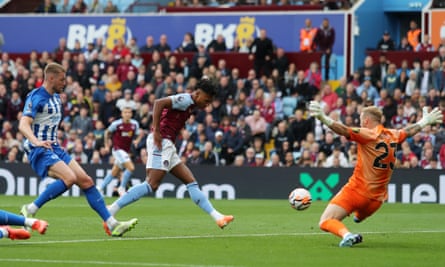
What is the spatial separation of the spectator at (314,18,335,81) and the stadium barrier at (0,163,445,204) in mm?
6041

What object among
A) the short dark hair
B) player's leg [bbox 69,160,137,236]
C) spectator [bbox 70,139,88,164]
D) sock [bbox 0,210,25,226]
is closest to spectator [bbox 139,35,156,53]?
spectator [bbox 70,139,88,164]

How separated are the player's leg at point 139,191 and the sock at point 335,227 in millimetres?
2946

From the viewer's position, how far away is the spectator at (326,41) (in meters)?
33.2

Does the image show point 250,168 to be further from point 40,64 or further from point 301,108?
point 40,64

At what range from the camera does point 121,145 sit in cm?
2775

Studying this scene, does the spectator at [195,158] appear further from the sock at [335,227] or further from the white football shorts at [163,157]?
the sock at [335,227]

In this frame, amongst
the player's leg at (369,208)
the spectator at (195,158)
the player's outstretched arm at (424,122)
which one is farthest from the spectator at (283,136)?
the player's leg at (369,208)

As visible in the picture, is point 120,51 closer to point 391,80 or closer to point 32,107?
point 391,80

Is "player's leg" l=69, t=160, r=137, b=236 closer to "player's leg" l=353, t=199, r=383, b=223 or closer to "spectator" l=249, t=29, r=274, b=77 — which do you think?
"player's leg" l=353, t=199, r=383, b=223

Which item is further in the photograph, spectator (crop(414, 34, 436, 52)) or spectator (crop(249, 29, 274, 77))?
spectator (crop(249, 29, 274, 77))

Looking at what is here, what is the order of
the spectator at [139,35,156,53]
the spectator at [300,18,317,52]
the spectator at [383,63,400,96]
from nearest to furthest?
1. the spectator at [383,63,400,96]
2. the spectator at [300,18,317,52]
3. the spectator at [139,35,156,53]

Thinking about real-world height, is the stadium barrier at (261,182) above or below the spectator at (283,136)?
below

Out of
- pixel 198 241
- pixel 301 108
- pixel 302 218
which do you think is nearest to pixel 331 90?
pixel 301 108

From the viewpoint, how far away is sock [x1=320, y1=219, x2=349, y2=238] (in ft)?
45.7
